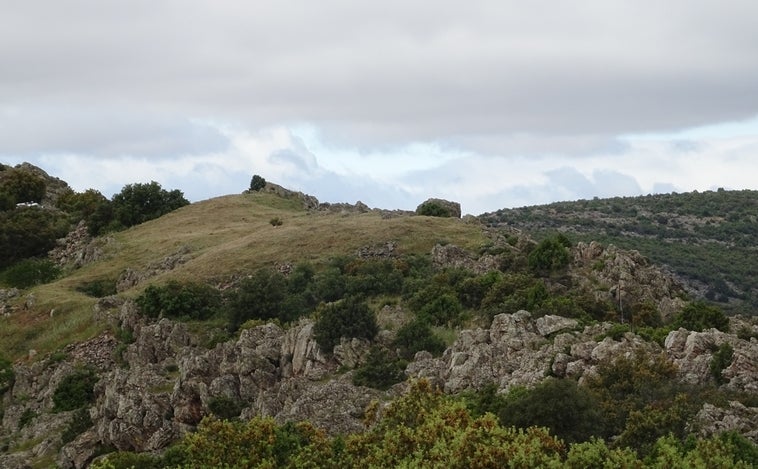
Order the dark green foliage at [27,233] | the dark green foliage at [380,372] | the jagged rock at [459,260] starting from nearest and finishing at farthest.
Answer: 1. the dark green foliage at [380,372]
2. the jagged rock at [459,260]
3. the dark green foliage at [27,233]

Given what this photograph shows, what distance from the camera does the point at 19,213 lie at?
102m

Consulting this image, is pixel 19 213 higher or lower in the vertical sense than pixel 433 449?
higher

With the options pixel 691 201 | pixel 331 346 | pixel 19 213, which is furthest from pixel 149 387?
pixel 691 201

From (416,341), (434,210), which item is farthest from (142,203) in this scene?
(416,341)

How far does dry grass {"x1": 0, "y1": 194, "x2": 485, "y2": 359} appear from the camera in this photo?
71.0 m

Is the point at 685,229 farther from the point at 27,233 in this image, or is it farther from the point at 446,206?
the point at 27,233

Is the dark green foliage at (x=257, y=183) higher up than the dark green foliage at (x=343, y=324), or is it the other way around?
the dark green foliage at (x=257, y=183)

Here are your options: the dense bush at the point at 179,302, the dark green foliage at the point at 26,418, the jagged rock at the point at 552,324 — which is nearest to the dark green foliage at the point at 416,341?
the jagged rock at the point at 552,324

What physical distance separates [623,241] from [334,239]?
51354 mm

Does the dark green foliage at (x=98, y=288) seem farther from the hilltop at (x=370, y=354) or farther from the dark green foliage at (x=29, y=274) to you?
the dark green foliage at (x=29, y=274)

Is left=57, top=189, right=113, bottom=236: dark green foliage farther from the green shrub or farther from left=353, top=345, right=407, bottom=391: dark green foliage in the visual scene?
left=353, top=345, right=407, bottom=391: dark green foliage

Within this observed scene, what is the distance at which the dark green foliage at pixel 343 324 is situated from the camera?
173 ft

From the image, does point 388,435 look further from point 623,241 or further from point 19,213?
point 623,241

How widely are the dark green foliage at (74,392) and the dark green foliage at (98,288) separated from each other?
1885cm
